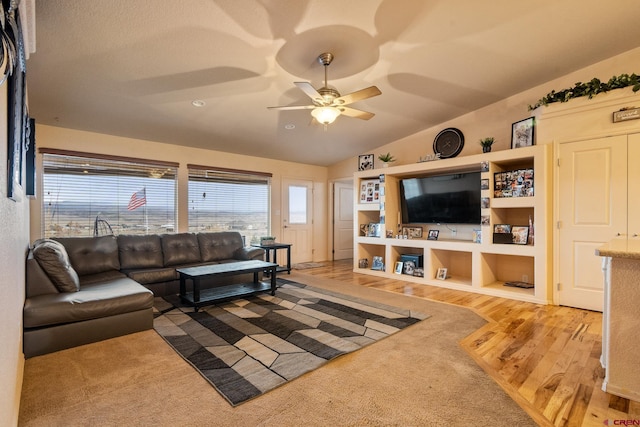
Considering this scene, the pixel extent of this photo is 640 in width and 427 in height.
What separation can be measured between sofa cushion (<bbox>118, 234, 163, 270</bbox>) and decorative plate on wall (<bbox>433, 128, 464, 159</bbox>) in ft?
15.2

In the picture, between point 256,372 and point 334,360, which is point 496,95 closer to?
point 334,360

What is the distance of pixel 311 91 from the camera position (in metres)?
2.71

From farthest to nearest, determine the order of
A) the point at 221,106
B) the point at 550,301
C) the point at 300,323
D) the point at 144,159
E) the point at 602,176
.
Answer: the point at 144,159 < the point at 221,106 < the point at 550,301 < the point at 602,176 < the point at 300,323

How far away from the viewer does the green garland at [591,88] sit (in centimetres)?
325

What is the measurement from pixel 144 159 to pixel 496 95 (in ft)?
17.6

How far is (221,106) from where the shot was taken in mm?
4156

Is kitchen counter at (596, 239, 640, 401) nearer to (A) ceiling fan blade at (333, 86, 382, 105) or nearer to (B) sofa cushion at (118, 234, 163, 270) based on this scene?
(A) ceiling fan blade at (333, 86, 382, 105)

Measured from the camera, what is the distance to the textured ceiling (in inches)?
98.5

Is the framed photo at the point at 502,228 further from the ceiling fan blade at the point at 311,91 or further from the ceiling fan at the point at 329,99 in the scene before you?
the ceiling fan blade at the point at 311,91

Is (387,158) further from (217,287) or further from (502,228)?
(217,287)

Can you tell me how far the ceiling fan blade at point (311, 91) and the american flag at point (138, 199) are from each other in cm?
360

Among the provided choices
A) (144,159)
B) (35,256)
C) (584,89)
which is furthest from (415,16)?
(144,159)

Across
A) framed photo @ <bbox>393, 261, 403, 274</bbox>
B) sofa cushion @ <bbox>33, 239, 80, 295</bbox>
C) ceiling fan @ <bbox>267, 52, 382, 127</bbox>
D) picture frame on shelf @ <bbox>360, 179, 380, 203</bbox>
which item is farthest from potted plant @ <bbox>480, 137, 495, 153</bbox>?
sofa cushion @ <bbox>33, 239, 80, 295</bbox>

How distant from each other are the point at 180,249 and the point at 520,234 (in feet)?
15.8
